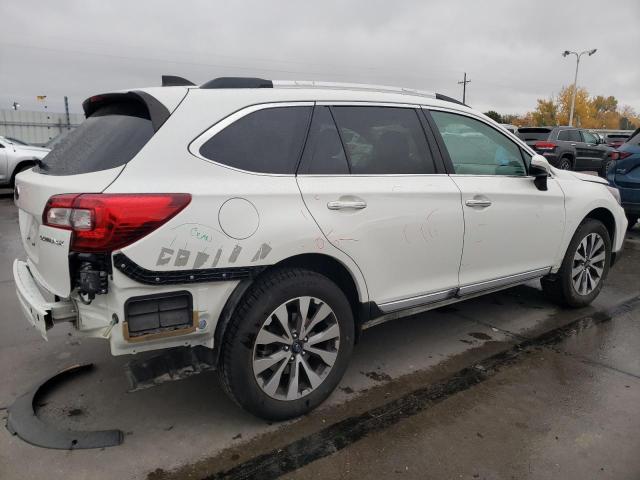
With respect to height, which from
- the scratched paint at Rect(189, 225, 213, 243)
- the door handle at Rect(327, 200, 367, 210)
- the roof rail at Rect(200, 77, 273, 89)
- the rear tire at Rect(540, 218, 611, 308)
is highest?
the roof rail at Rect(200, 77, 273, 89)

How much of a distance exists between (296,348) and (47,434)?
4.43 feet

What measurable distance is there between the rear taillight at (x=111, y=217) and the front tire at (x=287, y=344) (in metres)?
0.60

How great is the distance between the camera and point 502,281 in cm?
387

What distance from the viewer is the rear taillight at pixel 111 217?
7.22 ft

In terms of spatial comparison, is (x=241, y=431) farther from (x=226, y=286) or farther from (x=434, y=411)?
(x=434, y=411)

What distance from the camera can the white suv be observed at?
2.29 meters

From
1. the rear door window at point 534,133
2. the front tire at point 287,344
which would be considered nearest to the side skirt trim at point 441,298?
the front tire at point 287,344

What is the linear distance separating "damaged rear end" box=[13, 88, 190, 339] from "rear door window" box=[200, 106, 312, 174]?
297 mm

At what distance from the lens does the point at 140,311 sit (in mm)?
2305

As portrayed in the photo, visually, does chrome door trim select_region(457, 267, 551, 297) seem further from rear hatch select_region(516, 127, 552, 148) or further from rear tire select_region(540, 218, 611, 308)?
rear hatch select_region(516, 127, 552, 148)

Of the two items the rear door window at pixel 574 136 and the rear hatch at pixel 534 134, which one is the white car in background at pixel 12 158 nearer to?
the rear hatch at pixel 534 134

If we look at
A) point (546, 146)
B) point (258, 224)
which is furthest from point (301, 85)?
point (546, 146)

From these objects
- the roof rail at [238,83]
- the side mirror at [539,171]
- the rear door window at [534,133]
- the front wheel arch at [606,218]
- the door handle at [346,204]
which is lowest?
the front wheel arch at [606,218]

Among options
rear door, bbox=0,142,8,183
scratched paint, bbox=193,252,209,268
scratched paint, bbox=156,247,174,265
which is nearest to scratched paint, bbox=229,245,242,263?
scratched paint, bbox=193,252,209,268
